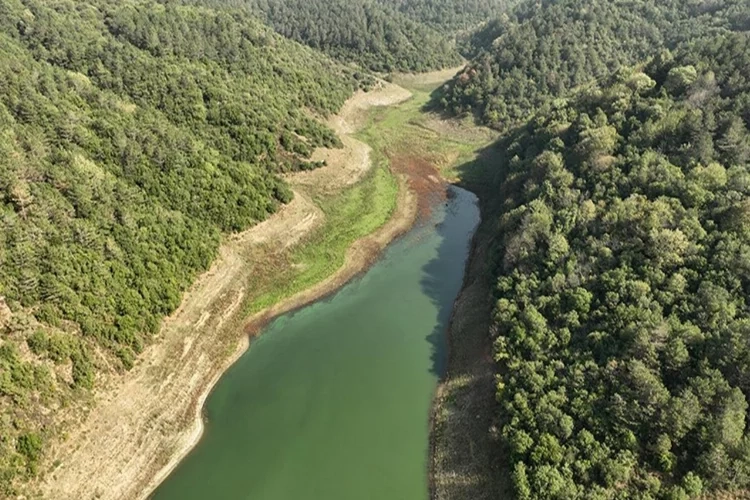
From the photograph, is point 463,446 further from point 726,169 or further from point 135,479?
point 726,169

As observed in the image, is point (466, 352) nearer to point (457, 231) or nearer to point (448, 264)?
point (448, 264)

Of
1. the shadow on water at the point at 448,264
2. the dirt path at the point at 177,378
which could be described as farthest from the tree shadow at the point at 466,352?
the dirt path at the point at 177,378

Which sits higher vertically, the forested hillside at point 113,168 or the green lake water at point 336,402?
the forested hillside at point 113,168

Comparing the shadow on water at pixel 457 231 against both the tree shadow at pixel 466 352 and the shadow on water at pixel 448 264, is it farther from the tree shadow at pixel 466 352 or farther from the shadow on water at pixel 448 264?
the tree shadow at pixel 466 352

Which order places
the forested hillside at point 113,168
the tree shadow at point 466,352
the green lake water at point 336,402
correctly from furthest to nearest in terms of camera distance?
the forested hillside at point 113,168
the green lake water at point 336,402
the tree shadow at point 466,352

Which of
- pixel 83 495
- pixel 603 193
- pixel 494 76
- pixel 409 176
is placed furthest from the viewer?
pixel 494 76

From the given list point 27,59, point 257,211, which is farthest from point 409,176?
point 27,59
